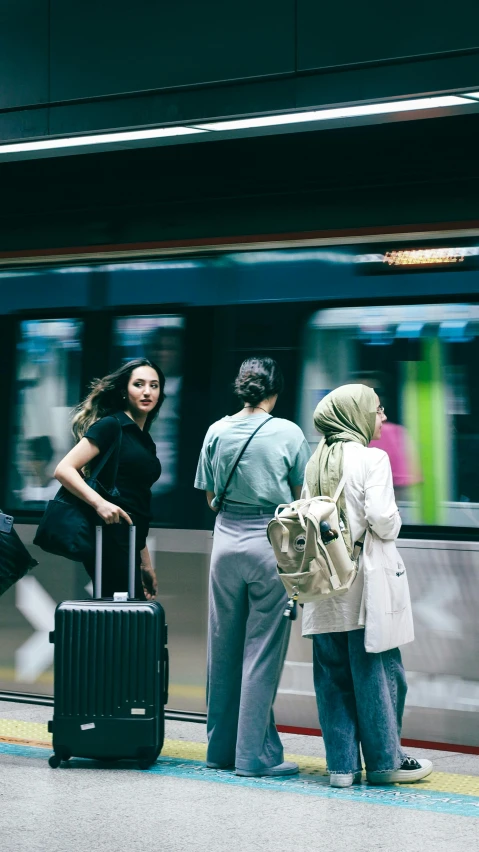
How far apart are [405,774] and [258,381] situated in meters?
1.70

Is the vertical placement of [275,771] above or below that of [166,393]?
below

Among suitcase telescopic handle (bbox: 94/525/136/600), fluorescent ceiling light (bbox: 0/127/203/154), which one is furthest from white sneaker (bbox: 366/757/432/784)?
fluorescent ceiling light (bbox: 0/127/203/154)

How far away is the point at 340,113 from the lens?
5719mm

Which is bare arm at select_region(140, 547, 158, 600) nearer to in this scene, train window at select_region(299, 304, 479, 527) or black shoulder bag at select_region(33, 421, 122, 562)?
black shoulder bag at select_region(33, 421, 122, 562)

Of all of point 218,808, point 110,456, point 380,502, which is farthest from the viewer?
point 110,456

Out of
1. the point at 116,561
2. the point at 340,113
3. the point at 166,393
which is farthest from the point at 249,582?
the point at 340,113

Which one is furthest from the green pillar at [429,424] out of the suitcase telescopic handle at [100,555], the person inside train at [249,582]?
the suitcase telescopic handle at [100,555]

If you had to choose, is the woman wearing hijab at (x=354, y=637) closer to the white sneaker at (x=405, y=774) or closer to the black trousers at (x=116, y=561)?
the white sneaker at (x=405, y=774)

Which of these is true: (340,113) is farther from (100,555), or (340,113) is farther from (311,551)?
(100,555)

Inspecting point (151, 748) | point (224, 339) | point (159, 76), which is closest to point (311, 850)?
point (151, 748)

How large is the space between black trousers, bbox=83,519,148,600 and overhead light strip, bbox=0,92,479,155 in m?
1.80

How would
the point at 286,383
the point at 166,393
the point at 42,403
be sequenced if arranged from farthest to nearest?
the point at 42,403 < the point at 166,393 < the point at 286,383

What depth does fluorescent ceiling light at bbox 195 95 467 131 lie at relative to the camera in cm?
548

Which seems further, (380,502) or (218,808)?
(380,502)
